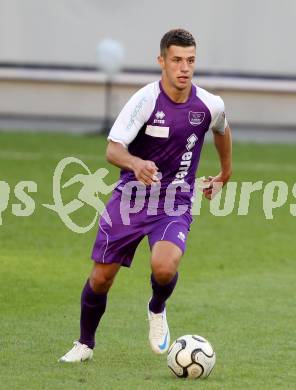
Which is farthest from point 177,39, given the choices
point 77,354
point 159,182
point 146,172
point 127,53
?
point 127,53

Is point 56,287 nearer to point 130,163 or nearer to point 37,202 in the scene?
point 130,163

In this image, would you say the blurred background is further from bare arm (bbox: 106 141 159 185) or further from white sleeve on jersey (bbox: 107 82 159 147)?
bare arm (bbox: 106 141 159 185)

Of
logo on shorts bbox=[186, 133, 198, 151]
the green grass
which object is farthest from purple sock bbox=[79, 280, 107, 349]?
logo on shorts bbox=[186, 133, 198, 151]

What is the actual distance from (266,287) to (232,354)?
299cm

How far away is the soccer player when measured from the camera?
26.1 feet

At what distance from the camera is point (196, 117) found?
8.13 m

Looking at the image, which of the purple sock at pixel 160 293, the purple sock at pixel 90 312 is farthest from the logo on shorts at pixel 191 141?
the purple sock at pixel 90 312

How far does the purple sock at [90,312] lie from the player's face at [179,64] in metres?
1.51

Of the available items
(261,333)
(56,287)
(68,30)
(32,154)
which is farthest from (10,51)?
(261,333)

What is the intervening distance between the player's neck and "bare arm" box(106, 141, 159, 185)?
1.86 ft

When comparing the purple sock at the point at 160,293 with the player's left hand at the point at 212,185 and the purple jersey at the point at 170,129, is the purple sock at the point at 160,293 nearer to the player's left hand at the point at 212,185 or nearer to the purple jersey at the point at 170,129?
the purple jersey at the point at 170,129

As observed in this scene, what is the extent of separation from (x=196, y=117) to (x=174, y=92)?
0.74ft

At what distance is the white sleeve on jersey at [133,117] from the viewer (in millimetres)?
7844

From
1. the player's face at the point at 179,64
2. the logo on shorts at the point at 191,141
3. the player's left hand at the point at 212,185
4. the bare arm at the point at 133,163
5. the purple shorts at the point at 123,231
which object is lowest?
the purple shorts at the point at 123,231
